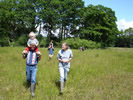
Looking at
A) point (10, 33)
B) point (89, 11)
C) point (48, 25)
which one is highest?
point (89, 11)

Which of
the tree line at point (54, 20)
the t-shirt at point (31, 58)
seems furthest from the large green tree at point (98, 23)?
the t-shirt at point (31, 58)

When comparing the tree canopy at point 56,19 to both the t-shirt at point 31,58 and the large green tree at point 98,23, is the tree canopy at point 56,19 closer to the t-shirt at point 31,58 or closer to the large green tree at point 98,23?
the large green tree at point 98,23

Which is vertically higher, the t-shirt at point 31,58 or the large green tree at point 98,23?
the large green tree at point 98,23

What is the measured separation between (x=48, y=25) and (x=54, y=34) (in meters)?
4.12

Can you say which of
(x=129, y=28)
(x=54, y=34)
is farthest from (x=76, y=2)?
(x=129, y=28)

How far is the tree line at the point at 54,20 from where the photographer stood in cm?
4019

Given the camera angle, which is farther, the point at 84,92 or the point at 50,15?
the point at 50,15

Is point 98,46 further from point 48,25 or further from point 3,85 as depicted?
point 3,85

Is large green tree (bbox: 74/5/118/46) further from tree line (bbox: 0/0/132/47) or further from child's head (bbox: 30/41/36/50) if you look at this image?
child's head (bbox: 30/41/36/50)

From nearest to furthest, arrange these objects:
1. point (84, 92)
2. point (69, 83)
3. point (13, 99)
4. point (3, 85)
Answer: point (13, 99) < point (84, 92) < point (3, 85) < point (69, 83)

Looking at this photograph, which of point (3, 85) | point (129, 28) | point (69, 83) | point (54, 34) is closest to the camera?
point (3, 85)

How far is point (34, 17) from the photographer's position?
4269 cm

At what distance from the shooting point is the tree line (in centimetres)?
4019

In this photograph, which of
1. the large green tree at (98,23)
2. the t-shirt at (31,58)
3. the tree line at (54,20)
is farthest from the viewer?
the large green tree at (98,23)
